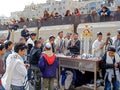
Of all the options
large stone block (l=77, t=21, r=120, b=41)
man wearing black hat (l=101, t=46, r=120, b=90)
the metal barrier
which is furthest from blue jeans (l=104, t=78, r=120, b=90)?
the metal barrier

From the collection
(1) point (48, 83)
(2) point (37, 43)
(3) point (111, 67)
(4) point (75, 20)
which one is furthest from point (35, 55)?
(4) point (75, 20)

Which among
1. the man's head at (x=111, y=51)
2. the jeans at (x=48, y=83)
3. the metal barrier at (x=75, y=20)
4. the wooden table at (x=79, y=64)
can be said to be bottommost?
the jeans at (x=48, y=83)

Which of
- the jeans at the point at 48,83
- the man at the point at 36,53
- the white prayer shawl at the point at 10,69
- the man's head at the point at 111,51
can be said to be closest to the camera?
the white prayer shawl at the point at 10,69

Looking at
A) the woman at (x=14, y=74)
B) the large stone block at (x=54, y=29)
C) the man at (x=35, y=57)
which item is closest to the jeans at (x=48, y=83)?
the man at (x=35, y=57)

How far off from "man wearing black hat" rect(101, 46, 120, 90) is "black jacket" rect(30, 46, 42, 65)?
6.33ft

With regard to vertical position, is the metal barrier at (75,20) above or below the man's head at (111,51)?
above

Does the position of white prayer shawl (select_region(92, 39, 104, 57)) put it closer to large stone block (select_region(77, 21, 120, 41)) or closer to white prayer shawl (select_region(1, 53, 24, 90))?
large stone block (select_region(77, 21, 120, 41))

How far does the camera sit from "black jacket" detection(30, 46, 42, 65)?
29.2 feet

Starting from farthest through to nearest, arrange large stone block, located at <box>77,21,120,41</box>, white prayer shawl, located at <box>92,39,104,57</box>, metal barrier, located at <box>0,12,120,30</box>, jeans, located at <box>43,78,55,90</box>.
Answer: metal barrier, located at <box>0,12,120,30</box>, large stone block, located at <box>77,21,120,41</box>, white prayer shawl, located at <box>92,39,104,57</box>, jeans, located at <box>43,78,55,90</box>

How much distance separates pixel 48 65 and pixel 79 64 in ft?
2.85

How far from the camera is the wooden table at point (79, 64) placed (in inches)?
319

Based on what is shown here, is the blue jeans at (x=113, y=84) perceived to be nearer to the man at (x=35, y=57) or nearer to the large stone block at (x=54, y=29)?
the man at (x=35, y=57)

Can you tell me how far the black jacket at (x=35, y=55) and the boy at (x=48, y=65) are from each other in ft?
1.65

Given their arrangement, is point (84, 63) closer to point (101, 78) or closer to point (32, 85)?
point (101, 78)
